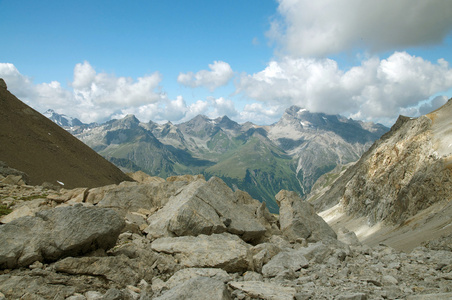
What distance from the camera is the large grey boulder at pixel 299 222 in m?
25.9

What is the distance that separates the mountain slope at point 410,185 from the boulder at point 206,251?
3499 centimetres

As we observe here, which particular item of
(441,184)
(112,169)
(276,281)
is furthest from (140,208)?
(112,169)

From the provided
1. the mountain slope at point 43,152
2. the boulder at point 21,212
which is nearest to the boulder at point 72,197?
the boulder at point 21,212

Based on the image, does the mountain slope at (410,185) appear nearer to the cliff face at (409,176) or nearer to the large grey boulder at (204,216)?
the cliff face at (409,176)

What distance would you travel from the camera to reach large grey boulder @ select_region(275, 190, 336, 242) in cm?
2592

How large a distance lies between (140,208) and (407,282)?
2053cm

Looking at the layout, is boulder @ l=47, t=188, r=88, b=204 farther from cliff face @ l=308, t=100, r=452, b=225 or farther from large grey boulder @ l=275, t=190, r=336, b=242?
cliff face @ l=308, t=100, r=452, b=225

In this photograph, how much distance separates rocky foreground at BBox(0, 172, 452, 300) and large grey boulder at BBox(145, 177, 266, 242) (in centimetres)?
8

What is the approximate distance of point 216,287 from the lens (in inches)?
398

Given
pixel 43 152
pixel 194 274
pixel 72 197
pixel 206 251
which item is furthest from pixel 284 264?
pixel 43 152

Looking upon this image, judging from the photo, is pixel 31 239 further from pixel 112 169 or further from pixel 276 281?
pixel 112 169

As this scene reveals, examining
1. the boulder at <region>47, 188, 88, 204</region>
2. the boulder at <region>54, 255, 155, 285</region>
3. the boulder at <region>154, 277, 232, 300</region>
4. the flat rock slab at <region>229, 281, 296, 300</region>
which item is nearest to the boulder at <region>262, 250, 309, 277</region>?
the flat rock slab at <region>229, 281, 296, 300</region>

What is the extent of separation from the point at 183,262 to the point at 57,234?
6.40 meters

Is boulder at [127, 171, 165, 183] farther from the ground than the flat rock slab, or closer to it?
farther from the ground
